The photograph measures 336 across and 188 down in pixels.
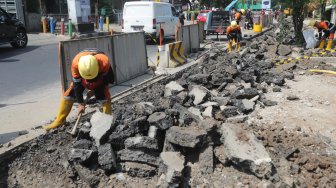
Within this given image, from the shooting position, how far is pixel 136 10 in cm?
1712

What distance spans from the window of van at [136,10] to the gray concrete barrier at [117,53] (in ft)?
25.6

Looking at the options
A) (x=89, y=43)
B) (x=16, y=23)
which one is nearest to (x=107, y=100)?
(x=89, y=43)

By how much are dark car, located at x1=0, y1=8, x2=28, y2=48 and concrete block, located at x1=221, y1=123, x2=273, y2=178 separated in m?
11.9

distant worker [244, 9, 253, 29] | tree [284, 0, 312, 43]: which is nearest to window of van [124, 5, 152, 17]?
tree [284, 0, 312, 43]

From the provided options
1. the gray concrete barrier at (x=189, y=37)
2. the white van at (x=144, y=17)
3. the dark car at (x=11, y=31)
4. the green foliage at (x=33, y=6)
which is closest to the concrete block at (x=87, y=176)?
the gray concrete barrier at (x=189, y=37)

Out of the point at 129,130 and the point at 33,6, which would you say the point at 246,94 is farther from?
the point at 33,6

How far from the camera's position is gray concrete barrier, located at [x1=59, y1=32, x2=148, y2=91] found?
650cm

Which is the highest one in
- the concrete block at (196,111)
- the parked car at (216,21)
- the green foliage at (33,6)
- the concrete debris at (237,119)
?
the green foliage at (33,6)

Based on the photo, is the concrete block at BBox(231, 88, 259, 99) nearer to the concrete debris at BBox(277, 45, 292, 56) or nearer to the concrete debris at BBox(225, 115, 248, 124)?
the concrete debris at BBox(225, 115, 248, 124)

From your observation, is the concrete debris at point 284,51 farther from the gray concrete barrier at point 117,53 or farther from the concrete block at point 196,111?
the concrete block at point 196,111

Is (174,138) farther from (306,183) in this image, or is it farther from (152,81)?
(152,81)

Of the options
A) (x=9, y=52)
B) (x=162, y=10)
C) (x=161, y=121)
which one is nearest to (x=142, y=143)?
(x=161, y=121)

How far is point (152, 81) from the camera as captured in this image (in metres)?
8.72

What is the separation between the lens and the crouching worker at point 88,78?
4738 mm
